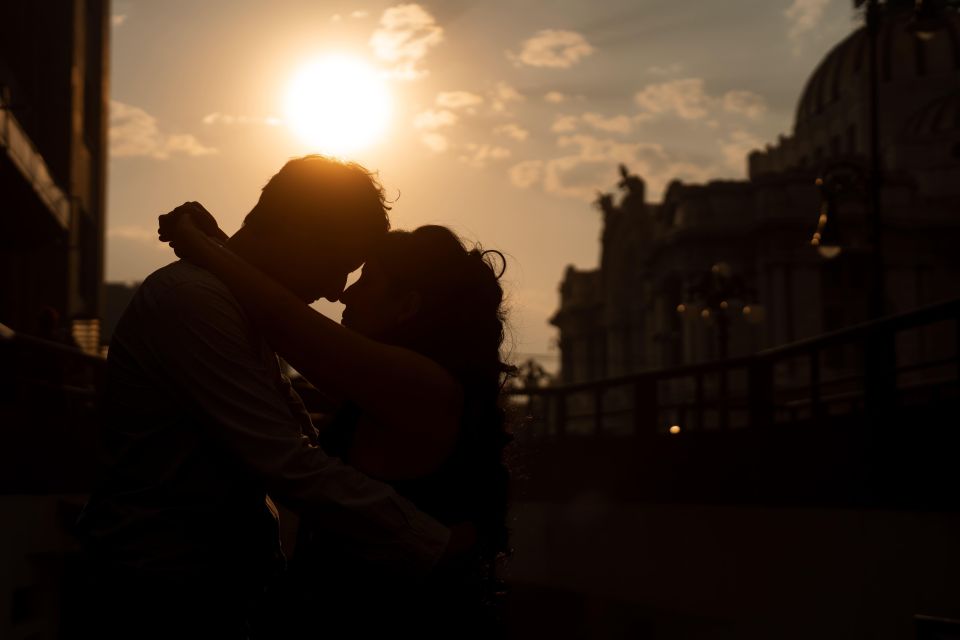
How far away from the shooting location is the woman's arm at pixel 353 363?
287cm

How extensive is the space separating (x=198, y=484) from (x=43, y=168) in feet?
63.6

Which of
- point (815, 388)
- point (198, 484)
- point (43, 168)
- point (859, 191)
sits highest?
point (859, 191)

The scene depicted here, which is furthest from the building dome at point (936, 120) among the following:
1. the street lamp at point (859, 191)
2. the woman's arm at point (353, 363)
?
the woman's arm at point (353, 363)

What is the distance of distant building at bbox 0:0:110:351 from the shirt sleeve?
54.9 feet

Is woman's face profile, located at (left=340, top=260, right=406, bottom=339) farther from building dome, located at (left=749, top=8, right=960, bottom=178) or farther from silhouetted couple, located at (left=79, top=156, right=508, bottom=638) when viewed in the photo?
building dome, located at (left=749, top=8, right=960, bottom=178)

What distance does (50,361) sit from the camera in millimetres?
9922

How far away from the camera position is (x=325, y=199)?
3.09 m

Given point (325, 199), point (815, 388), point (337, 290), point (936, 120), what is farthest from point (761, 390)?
point (936, 120)

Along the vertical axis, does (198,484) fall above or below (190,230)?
below

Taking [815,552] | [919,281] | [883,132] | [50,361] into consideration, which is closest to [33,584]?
[50,361]

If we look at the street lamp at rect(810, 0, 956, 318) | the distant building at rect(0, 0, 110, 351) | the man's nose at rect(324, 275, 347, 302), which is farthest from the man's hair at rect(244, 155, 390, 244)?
the street lamp at rect(810, 0, 956, 318)

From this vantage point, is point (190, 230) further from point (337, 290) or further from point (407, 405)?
point (407, 405)

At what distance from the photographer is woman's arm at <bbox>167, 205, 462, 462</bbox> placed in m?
2.87

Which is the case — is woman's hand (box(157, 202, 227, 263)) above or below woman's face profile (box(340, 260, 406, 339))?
above
